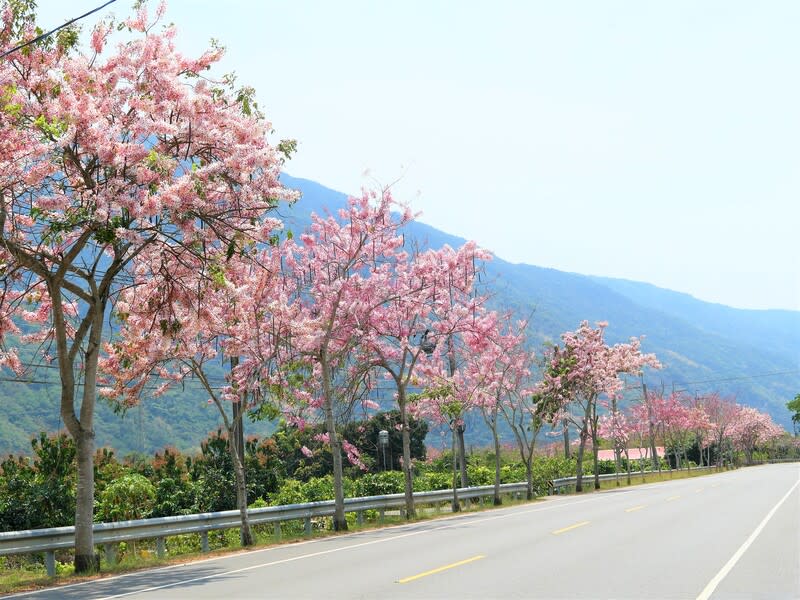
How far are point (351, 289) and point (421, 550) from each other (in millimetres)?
12110

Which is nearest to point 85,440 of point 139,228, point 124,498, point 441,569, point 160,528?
point 160,528

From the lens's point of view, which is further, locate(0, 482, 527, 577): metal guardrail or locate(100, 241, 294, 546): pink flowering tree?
locate(100, 241, 294, 546): pink flowering tree

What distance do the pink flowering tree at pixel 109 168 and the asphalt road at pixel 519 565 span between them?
3.37 metres

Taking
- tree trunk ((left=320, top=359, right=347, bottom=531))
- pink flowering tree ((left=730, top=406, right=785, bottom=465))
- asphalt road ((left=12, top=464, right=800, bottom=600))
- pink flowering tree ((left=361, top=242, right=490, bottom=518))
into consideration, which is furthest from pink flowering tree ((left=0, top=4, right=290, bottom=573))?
pink flowering tree ((left=730, top=406, right=785, bottom=465))

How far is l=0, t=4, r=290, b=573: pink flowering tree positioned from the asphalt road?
3.37m

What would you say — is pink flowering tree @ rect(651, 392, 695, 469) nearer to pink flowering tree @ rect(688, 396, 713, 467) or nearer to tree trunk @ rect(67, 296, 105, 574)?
pink flowering tree @ rect(688, 396, 713, 467)

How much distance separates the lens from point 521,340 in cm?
4194

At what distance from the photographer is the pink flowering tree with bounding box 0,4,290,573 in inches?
557

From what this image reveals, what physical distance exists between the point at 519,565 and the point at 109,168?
29.0 feet

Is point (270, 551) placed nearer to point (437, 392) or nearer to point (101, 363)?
point (101, 363)

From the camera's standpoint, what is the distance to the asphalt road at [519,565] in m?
11.7

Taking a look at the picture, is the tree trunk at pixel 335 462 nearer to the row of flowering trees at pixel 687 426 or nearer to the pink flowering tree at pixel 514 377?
the pink flowering tree at pixel 514 377

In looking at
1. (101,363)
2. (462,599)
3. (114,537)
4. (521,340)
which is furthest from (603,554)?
(521,340)

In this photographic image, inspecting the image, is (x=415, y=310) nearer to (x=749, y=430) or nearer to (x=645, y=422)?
(x=645, y=422)
